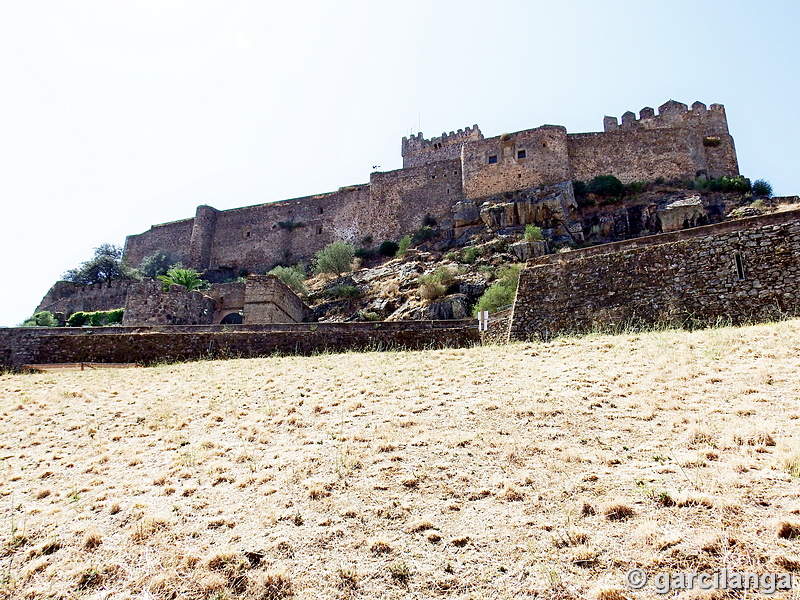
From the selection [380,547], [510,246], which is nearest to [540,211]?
[510,246]

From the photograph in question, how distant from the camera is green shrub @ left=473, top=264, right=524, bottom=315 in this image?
22.2m

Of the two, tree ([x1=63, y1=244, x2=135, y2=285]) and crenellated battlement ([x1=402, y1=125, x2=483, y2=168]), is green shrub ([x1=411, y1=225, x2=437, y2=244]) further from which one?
tree ([x1=63, y1=244, x2=135, y2=285])

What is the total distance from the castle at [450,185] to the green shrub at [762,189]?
267cm

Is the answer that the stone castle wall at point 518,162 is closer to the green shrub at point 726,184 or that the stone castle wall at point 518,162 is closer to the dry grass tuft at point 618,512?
the green shrub at point 726,184

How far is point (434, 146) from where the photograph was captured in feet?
169

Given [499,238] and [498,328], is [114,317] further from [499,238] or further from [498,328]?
[498,328]

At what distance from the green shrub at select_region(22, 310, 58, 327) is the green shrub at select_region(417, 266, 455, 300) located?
22.4 meters

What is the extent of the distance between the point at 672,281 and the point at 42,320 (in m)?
35.1

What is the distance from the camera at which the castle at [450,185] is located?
107ft

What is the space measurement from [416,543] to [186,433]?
468 centimetres

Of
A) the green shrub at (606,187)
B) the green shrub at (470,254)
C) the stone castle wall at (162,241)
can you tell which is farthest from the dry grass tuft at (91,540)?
the stone castle wall at (162,241)

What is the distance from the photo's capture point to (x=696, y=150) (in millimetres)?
32344

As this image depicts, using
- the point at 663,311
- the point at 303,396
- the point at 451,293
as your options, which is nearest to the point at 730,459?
the point at 303,396

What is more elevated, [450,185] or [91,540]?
[450,185]
